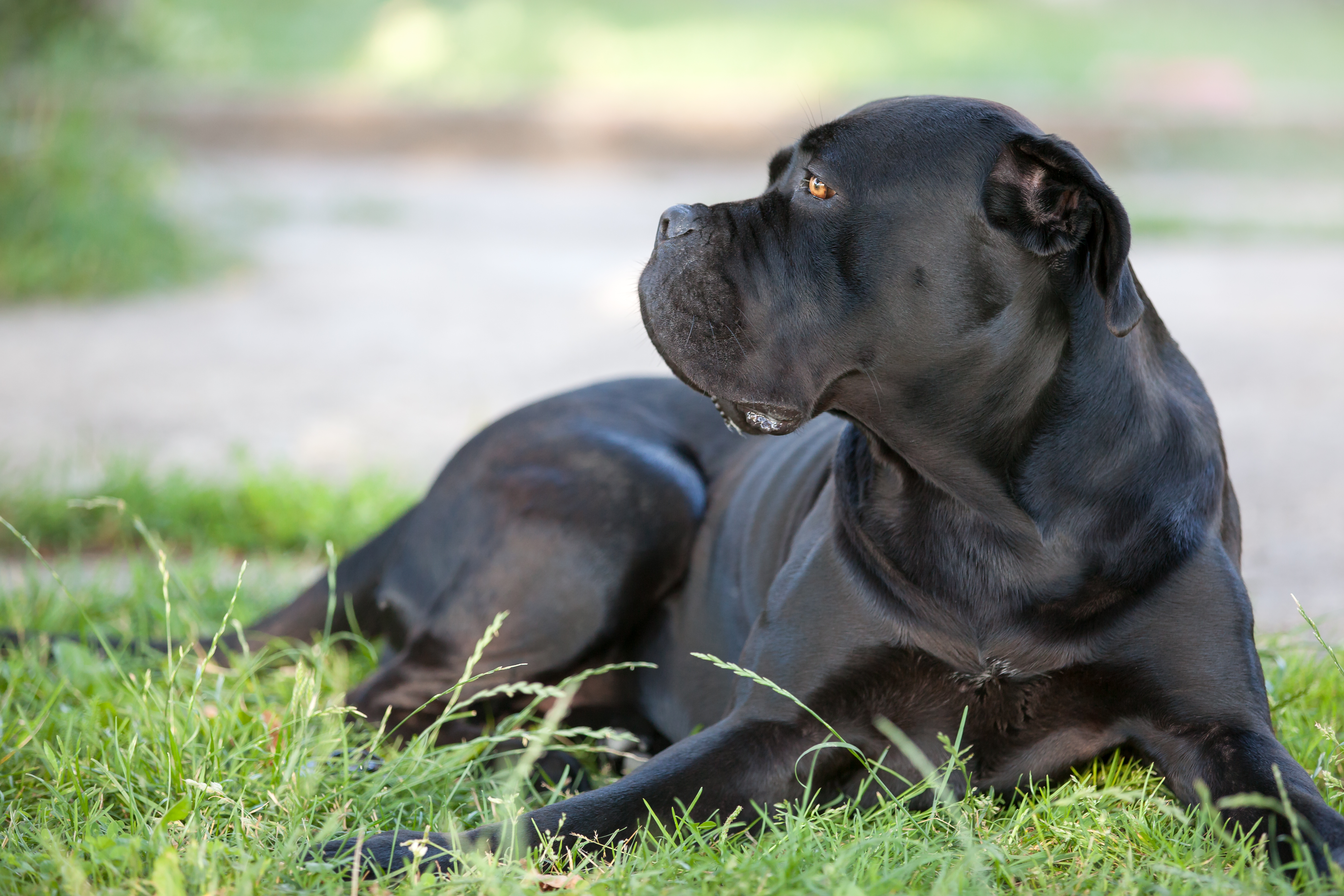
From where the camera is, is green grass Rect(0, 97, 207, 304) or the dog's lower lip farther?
green grass Rect(0, 97, 207, 304)

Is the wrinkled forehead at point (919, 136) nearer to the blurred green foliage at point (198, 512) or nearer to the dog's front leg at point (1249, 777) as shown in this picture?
the dog's front leg at point (1249, 777)

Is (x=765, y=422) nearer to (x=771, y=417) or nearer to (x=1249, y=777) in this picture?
(x=771, y=417)

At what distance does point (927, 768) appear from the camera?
1914 millimetres

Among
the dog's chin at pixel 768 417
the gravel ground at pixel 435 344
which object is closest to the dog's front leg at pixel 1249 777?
the dog's chin at pixel 768 417

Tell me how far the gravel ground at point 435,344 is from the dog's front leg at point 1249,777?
141 cm

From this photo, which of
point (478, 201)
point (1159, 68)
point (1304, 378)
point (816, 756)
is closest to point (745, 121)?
point (478, 201)

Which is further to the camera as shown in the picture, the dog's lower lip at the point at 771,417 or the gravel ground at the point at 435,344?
the gravel ground at the point at 435,344

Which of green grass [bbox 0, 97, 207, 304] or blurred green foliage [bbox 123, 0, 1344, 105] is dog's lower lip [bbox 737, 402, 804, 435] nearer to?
green grass [bbox 0, 97, 207, 304]

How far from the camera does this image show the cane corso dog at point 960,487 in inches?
80.5

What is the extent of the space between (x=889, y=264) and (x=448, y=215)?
8.27m

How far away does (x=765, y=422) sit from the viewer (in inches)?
86.5

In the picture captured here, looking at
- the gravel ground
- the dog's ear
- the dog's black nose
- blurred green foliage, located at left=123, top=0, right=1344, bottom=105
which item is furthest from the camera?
blurred green foliage, located at left=123, top=0, right=1344, bottom=105

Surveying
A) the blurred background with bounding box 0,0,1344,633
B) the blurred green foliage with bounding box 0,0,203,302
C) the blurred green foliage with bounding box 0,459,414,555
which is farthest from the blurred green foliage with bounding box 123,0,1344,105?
the blurred green foliage with bounding box 0,459,414,555

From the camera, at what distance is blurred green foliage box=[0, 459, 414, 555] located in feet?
12.9
